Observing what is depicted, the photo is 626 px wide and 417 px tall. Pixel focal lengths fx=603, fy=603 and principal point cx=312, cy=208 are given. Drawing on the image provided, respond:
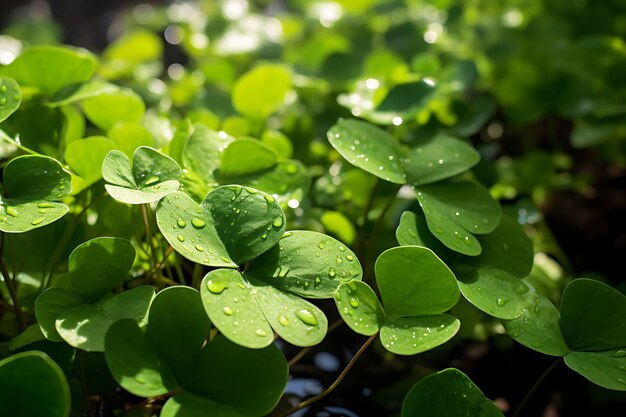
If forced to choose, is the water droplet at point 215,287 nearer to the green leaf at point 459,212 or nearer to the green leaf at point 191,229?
the green leaf at point 191,229

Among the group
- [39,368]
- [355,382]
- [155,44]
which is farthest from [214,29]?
[39,368]

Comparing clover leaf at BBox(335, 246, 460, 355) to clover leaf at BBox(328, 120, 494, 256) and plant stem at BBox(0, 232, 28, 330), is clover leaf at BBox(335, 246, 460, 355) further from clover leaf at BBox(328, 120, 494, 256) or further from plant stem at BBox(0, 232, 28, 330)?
plant stem at BBox(0, 232, 28, 330)

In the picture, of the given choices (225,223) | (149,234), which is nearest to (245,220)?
(225,223)

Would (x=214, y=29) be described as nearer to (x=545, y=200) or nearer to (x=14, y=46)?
(x=14, y=46)

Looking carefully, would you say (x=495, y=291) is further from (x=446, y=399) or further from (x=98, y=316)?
(x=98, y=316)

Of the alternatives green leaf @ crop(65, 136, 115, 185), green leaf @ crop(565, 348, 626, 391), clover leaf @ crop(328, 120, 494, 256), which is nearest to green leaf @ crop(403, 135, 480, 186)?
clover leaf @ crop(328, 120, 494, 256)

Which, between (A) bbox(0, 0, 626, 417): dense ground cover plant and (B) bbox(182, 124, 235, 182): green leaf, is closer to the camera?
(A) bbox(0, 0, 626, 417): dense ground cover plant
